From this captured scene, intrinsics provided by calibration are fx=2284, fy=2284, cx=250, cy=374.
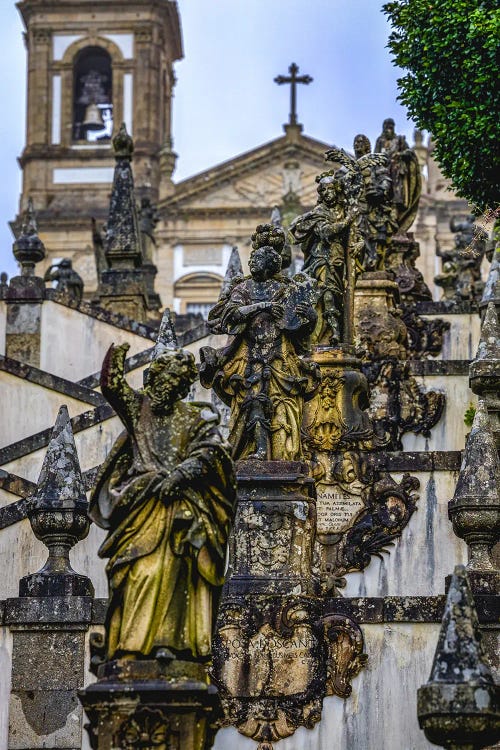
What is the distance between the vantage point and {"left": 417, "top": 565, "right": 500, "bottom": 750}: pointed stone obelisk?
13.7 metres

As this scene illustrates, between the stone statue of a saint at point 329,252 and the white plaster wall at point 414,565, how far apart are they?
2.33 m

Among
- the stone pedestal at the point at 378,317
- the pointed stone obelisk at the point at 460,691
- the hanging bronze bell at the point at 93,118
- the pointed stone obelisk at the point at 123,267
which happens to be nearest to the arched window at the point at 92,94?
the hanging bronze bell at the point at 93,118

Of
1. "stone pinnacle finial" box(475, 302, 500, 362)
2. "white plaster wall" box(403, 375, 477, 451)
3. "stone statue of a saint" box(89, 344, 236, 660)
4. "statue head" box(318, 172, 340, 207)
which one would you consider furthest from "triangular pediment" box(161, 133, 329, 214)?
"stone statue of a saint" box(89, 344, 236, 660)

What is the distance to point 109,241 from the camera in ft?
123

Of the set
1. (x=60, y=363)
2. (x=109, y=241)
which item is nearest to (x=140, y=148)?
(x=109, y=241)

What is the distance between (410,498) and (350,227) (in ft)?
9.90

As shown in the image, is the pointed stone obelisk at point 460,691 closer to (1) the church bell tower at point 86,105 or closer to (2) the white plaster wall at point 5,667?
(2) the white plaster wall at point 5,667

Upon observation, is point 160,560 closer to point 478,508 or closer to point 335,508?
point 478,508

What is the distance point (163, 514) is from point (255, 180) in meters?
57.6

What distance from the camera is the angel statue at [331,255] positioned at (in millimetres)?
21531

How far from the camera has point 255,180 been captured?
2793 inches

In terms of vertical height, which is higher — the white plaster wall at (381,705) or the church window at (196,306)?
→ the church window at (196,306)

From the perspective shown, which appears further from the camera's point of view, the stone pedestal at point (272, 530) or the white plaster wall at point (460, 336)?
the white plaster wall at point (460, 336)

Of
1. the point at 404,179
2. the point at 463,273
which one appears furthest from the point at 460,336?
the point at 463,273
